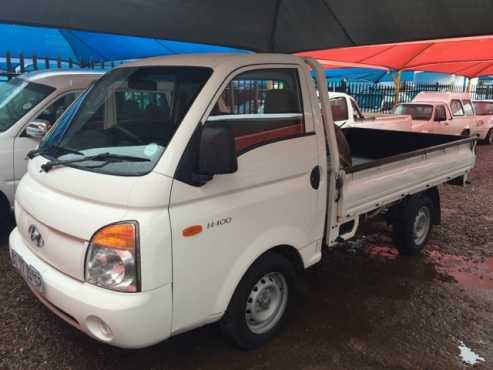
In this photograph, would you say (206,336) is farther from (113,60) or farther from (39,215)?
(113,60)

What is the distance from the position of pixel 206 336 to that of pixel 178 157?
1566mm

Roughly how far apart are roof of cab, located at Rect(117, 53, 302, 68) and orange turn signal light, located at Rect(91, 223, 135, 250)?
1173 millimetres

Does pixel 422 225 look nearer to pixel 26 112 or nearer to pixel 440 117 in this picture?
pixel 26 112

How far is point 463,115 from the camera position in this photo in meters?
13.1

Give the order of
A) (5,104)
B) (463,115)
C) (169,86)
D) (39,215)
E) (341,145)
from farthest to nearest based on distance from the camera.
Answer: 1. (463,115)
2. (5,104)
3. (341,145)
4. (169,86)
5. (39,215)

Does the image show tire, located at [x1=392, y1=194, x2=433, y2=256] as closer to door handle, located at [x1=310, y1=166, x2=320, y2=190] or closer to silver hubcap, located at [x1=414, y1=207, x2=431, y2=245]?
silver hubcap, located at [x1=414, y1=207, x2=431, y2=245]

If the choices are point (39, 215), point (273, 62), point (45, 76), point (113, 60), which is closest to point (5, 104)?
point (45, 76)

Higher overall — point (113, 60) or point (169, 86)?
point (113, 60)

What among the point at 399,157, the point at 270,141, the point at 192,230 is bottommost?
the point at 192,230

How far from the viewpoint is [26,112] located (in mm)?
4742

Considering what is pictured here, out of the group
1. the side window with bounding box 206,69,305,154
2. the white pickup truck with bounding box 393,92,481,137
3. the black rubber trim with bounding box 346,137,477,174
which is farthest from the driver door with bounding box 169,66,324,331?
the white pickup truck with bounding box 393,92,481,137

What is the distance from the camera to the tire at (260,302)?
2756 millimetres

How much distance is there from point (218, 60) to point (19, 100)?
10.7 ft

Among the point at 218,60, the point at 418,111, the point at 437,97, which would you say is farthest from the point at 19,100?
the point at 437,97
